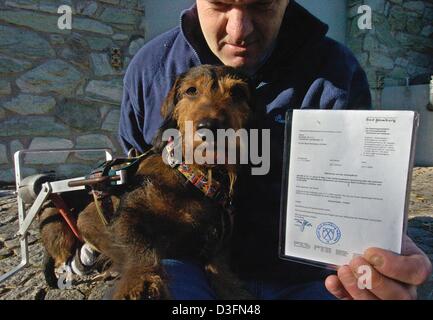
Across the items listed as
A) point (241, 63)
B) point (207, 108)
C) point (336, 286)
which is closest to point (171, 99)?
point (207, 108)

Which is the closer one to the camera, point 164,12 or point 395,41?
point 164,12

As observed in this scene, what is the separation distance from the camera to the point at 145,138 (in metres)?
1.93

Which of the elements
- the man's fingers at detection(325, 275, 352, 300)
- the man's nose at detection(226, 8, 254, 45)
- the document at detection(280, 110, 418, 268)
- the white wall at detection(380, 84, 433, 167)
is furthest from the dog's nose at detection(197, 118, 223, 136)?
the white wall at detection(380, 84, 433, 167)

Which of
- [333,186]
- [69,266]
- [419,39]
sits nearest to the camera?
[333,186]

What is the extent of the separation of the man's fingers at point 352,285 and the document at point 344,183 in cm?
4

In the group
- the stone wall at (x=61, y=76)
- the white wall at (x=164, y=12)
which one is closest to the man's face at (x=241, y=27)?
the white wall at (x=164, y=12)

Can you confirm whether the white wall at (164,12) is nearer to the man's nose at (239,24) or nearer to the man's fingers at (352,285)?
the man's nose at (239,24)

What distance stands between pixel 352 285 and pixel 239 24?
1.05 metres

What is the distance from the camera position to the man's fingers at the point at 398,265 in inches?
43.0

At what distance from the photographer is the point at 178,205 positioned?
1.45 metres

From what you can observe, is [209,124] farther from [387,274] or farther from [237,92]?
[387,274]

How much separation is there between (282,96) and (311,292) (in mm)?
840
